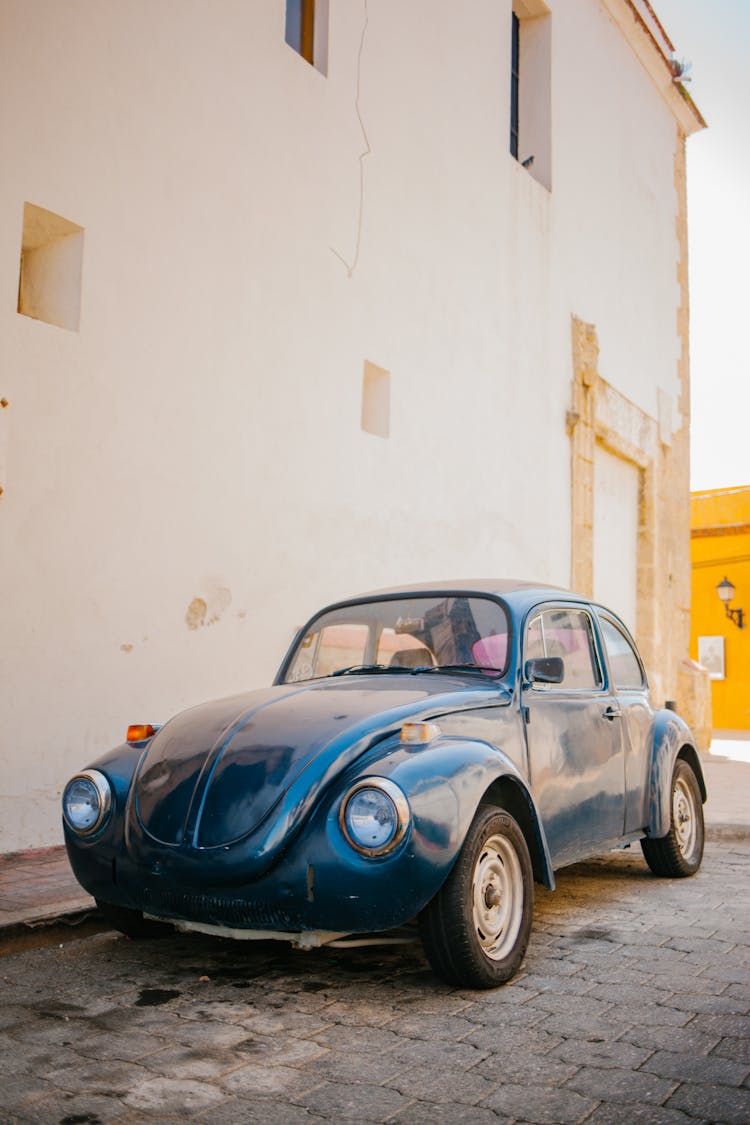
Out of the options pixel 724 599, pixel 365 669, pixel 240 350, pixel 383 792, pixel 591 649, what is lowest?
pixel 383 792

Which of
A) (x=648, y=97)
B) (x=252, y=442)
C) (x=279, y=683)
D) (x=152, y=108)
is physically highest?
(x=648, y=97)

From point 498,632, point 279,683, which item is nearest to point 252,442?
point 279,683

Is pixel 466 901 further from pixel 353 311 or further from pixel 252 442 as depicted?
pixel 353 311

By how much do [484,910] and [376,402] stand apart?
6190mm

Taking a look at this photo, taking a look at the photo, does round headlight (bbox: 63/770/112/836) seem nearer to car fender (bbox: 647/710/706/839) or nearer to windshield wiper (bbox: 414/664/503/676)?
windshield wiper (bbox: 414/664/503/676)

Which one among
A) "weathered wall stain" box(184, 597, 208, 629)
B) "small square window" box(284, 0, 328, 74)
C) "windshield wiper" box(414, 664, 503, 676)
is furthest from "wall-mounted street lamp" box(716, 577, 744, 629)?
"windshield wiper" box(414, 664, 503, 676)

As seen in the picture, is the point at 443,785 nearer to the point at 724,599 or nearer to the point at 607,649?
the point at 607,649

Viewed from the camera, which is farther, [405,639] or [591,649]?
[591,649]

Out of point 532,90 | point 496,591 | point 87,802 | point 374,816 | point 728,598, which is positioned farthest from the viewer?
point 728,598

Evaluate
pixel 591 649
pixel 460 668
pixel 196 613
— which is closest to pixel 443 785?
pixel 460 668

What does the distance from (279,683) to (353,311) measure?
178 inches

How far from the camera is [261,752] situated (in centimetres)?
338

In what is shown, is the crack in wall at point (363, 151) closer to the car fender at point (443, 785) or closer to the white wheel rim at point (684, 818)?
the white wheel rim at point (684, 818)

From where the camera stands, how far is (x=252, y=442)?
283 inches
